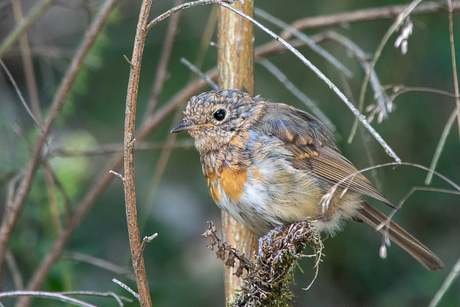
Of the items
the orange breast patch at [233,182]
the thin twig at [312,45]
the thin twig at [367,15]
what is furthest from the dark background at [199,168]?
the thin twig at [312,45]

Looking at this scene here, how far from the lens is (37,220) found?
148 inches

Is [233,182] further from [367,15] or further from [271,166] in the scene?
[367,15]

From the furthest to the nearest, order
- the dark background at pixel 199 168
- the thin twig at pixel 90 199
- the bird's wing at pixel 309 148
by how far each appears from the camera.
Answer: the dark background at pixel 199 168, the thin twig at pixel 90 199, the bird's wing at pixel 309 148

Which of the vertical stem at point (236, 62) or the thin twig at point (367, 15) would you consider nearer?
the vertical stem at point (236, 62)

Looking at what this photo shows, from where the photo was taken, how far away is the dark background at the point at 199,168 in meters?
3.66

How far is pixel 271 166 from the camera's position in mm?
2518

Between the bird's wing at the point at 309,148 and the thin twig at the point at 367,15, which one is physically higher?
the thin twig at the point at 367,15

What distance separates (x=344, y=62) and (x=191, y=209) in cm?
209

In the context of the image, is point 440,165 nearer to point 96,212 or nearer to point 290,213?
point 290,213

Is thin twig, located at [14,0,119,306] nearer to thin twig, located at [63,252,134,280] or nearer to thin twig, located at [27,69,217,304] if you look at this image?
thin twig, located at [27,69,217,304]

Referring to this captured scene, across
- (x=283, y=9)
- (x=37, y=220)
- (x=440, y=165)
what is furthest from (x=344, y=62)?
(x=37, y=220)

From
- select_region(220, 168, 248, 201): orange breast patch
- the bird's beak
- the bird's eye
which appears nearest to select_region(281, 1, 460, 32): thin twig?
the bird's eye

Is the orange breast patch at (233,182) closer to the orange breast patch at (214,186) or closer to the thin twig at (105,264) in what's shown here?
the orange breast patch at (214,186)

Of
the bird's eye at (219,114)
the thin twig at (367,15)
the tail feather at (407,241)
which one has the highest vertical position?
the thin twig at (367,15)
